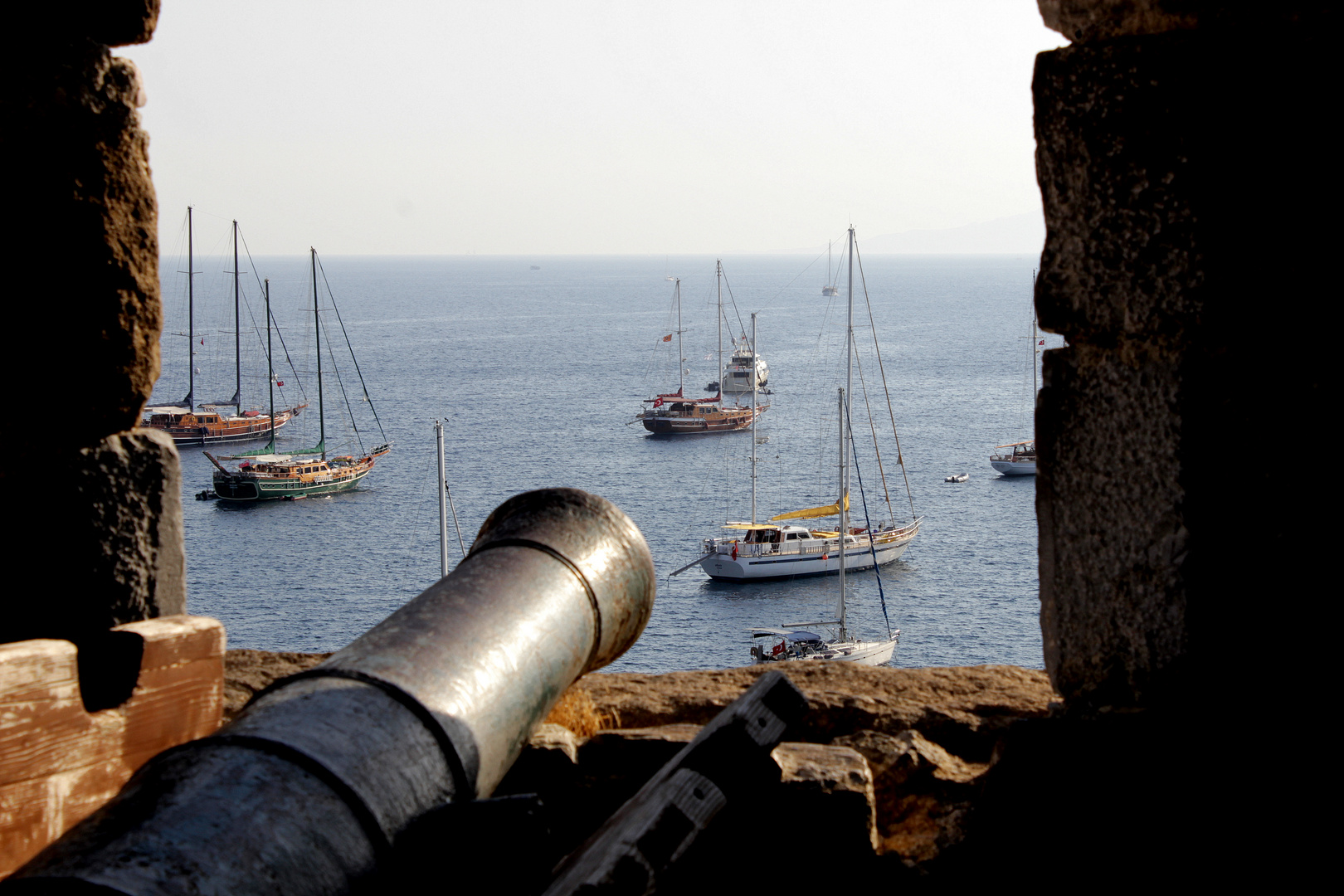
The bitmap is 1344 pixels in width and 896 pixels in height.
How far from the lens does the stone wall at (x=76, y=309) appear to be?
A: 315cm

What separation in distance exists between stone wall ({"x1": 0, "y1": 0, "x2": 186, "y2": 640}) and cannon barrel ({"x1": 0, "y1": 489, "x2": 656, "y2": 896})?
0.79m

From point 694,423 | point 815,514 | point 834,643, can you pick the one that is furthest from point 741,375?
point 834,643

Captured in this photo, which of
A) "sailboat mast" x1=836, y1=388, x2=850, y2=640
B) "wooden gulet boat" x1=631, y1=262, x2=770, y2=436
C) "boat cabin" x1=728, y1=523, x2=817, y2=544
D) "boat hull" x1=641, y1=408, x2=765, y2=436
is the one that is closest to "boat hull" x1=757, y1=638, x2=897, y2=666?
"sailboat mast" x1=836, y1=388, x2=850, y2=640

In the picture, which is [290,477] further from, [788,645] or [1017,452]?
[1017,452]

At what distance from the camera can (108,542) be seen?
329 centimetres

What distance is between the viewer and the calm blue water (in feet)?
116

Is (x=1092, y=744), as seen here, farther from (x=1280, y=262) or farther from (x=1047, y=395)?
(x=1280, y=262)

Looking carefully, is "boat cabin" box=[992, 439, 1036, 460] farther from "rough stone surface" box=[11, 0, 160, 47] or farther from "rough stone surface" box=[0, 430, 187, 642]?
"rough stone surface" box=[11, 0, 160, 47]

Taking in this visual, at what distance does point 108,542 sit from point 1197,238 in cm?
264

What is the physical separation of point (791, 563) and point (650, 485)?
421 inches

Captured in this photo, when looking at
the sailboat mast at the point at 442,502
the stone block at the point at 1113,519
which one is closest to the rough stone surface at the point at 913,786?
the stone block at the point at 1113,519

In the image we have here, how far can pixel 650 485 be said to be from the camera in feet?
164

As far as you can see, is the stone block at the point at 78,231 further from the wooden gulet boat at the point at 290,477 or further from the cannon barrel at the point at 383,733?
the wooden gulet boat at the point at 290,477

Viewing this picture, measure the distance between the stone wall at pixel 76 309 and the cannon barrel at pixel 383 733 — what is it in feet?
2.58
